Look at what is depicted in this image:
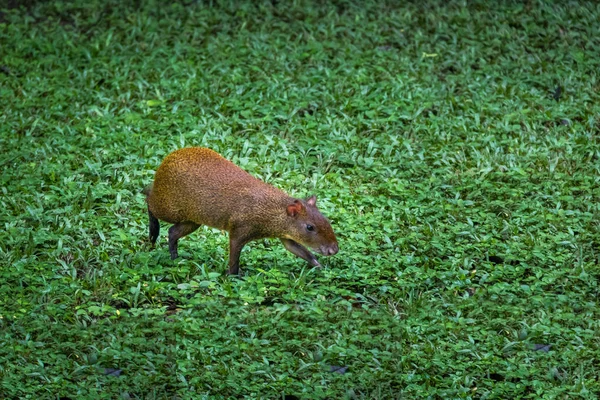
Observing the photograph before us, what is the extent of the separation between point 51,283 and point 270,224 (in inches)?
60.2

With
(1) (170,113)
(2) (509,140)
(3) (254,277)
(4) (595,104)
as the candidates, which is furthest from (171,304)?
(4) (595,104)

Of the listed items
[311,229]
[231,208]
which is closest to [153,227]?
[231,208]

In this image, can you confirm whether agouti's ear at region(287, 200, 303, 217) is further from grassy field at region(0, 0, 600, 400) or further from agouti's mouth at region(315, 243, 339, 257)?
grassy field at region(0, 0, 600, 400)

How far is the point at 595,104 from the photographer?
31.7 ft

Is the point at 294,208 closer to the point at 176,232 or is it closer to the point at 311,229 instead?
the point at 311,229

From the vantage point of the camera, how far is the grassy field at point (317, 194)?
19.6 feet

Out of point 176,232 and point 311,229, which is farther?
point 176,232

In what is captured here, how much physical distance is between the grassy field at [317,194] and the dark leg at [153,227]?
0.12 m

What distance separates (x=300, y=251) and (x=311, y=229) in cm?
31

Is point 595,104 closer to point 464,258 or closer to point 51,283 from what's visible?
point 464,258

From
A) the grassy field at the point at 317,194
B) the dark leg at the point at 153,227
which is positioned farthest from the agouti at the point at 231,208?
the grassy field at the point at 317,194

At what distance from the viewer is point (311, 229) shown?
682 cm

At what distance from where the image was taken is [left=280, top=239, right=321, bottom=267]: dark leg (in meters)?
7.07

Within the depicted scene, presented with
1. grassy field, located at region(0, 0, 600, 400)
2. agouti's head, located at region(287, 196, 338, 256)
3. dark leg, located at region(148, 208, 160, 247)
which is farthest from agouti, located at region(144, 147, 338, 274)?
grassy field, located at region(0, 0, 600, 400)
